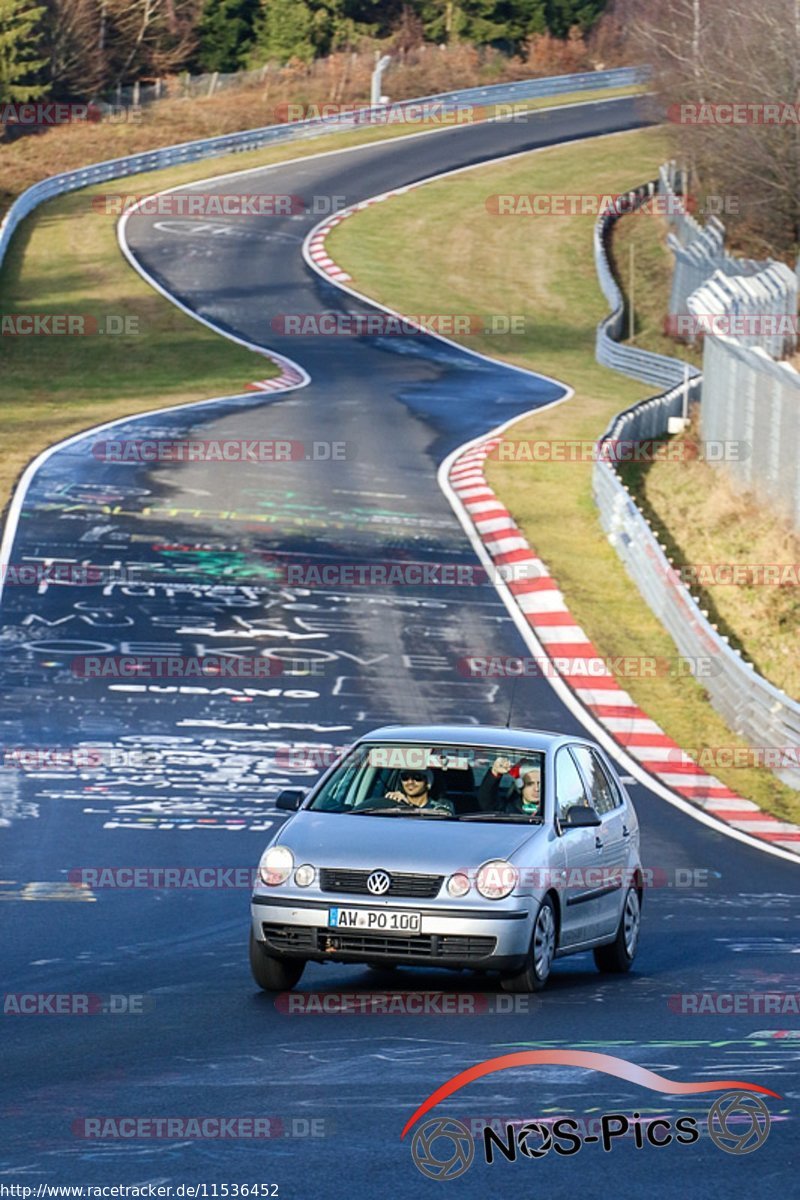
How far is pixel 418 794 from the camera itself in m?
11.7

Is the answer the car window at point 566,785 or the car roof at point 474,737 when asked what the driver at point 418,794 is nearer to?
the car roof at point 474,737

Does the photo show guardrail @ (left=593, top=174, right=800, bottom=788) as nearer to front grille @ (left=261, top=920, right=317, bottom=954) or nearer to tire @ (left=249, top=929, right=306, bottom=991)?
tire @ (left=249, top=929, right=306, bottom=991)

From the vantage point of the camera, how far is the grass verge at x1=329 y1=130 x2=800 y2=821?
25.4 metres

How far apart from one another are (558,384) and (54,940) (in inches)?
1502

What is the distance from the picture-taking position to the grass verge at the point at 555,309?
83.3 feet

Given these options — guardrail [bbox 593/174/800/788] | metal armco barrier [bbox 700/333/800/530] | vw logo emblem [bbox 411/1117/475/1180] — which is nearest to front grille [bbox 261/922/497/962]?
vw logo emblem [bbox 411/1117/475/1180]

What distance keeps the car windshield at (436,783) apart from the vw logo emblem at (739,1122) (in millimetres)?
3603

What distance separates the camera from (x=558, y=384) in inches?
1949

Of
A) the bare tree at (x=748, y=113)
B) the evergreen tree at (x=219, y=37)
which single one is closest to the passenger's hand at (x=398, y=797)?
the bare tree at (x=748, y=113)

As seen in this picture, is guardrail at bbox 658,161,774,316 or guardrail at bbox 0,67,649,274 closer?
guardrail at bbox 658,161,774,316

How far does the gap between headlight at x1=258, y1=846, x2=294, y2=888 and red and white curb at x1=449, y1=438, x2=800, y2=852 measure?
27.9 ft

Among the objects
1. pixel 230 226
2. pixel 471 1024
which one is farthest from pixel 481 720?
pixel 230 226

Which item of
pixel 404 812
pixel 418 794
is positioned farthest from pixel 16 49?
pixel 404 812

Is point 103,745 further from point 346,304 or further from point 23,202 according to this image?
point 23,202
